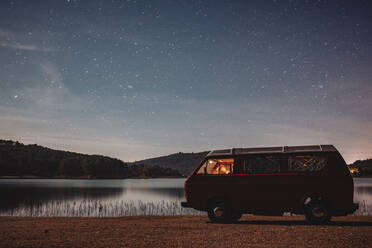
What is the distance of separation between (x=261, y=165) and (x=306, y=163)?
1669 mm

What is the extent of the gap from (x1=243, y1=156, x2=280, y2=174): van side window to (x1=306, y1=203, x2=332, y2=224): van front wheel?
6.11 ft

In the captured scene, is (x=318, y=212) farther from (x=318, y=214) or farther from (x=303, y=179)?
(x=303, y=179)

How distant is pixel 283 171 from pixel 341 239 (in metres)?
3.89

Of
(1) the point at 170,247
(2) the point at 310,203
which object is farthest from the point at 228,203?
(1) the point at 170,247

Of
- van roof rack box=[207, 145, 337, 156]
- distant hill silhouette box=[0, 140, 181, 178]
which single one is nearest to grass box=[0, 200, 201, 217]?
van roof rack box=[207, 145, 337, 156]

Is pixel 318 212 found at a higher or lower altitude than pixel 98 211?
higher

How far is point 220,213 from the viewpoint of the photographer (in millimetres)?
13570

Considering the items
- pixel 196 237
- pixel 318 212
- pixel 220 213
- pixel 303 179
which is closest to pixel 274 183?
pixel 303 179

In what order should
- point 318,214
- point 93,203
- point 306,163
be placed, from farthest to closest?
point 93,203 → point 306,163 → point 318,214

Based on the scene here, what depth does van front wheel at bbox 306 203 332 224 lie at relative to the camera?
1252 cm

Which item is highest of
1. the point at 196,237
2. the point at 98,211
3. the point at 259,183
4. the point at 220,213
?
the point at 259,183

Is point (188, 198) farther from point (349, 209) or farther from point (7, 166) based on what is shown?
point (7, 166)

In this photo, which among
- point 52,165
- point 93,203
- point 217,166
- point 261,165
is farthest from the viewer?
point 52,165

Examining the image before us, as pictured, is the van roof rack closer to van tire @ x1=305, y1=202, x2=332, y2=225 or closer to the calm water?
van tire @ x1=305, y1=202, x2=332, y2=225
